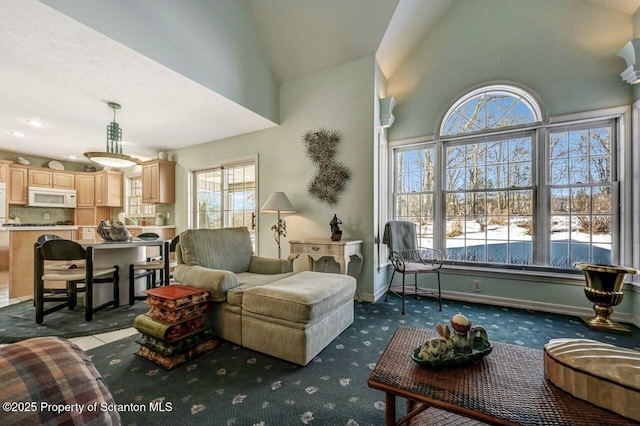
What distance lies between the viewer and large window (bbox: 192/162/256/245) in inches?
182

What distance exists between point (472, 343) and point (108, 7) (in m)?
3.42

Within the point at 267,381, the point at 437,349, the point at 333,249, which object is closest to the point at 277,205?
the point at 333,249

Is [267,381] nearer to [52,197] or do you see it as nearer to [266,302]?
[266,302]

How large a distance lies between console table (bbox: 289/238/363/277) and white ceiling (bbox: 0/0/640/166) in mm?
2007

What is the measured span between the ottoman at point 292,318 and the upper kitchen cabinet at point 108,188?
6.12 metres

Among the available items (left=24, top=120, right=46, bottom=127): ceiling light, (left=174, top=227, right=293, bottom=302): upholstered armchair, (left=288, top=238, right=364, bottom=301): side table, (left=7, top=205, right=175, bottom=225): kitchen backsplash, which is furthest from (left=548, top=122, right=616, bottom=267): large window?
(left=24, top=120, right=46, bottom=127): ceiling light

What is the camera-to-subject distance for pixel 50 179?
5996 millimetres

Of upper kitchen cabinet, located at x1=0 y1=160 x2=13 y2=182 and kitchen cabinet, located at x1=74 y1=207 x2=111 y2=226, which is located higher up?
upper kitchen cabinet, located at x1=0 y1=160 x2=13 y2=182

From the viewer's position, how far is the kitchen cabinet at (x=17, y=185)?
5375 millimetres

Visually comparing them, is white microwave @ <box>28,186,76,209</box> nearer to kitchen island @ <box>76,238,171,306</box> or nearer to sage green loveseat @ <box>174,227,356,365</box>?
kitchen island @ <box>76,238,171,306</box>

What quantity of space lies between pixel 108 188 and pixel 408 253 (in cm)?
679

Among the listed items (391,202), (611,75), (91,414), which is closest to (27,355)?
(91,414)

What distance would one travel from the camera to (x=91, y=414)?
604 mm

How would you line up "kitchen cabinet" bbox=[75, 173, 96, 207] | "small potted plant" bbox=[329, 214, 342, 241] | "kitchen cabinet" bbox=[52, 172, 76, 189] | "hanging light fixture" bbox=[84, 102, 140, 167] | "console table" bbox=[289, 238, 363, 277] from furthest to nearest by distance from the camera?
"kitchen cabinet" bbox=[75, 173, 96, 207]
"kitchen cabinet" bbox=[52, 172, 76, 189]
"small potted plant" bbox=[329, 214, 342, 241]
"hanging light fixture" bbox=[84, 102, 140, 167]
"console table" bbox=[289, 238, 363, 277]
